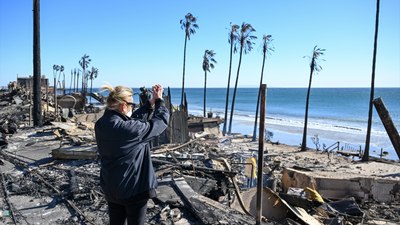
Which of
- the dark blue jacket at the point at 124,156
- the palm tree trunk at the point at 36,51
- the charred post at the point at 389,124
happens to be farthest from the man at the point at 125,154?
the palm tree trunk at the point at 36,51

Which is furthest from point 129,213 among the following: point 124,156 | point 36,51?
point 36,51

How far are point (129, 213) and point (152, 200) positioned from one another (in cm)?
280

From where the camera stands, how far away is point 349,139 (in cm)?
4231

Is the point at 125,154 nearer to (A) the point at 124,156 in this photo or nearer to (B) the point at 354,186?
(A) the point at 124,156

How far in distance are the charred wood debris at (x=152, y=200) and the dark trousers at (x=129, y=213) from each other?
1.88m

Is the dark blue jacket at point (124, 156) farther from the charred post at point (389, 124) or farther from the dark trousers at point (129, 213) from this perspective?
the charred post at point (389, 124)

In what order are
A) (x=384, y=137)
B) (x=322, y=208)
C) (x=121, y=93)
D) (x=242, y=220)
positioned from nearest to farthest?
(x=121, y=93) < (x=242, y=220) < (x=322, y=208) < (x=384, y=137)

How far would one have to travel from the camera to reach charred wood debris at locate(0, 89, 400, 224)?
17.0 ft

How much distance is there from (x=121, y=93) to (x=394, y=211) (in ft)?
29.8

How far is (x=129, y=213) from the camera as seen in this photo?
3.00 meters

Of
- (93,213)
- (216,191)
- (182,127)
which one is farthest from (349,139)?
(93,213)

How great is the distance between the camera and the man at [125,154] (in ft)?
9.47

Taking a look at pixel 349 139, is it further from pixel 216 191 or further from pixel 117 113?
pixel 117 113

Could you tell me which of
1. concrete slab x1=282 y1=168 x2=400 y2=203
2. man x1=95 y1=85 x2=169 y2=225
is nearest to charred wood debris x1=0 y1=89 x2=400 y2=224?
concrete slab x1=282 y1=168 x2=400 y2=203
